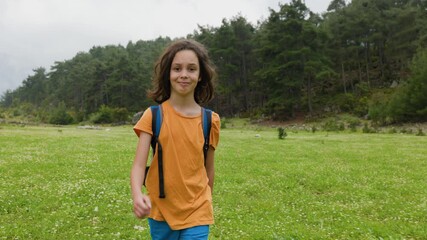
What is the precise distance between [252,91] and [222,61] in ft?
34.1

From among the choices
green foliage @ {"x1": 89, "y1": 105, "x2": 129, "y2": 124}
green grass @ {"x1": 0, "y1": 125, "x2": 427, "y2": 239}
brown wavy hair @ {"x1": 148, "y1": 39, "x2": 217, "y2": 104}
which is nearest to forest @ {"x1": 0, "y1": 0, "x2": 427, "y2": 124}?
green foliage @ {"x1": 89, "y1": 105, "x2": 129, "y2": 124}

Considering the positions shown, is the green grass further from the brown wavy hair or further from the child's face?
the child's face

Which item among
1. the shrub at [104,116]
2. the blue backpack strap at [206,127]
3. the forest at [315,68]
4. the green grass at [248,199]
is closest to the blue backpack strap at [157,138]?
the blue backpack strap at [206,127]

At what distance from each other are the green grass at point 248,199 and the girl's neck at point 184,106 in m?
4.73

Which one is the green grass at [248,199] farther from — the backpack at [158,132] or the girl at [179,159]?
the backpack at [158,132]

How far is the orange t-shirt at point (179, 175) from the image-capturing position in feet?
12.4

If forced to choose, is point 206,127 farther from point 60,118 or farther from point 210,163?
point 60,118

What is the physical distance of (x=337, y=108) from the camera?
7125 centimetres

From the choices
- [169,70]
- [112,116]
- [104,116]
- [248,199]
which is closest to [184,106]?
[169,70]

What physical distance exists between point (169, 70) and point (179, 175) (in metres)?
1.16

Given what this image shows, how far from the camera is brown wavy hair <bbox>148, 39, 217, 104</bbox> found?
4.10m

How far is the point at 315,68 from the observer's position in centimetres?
6944

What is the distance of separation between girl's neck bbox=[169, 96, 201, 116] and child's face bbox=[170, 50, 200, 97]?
0.19 feet

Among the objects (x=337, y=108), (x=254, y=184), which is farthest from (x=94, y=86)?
(x=254, y=184)
